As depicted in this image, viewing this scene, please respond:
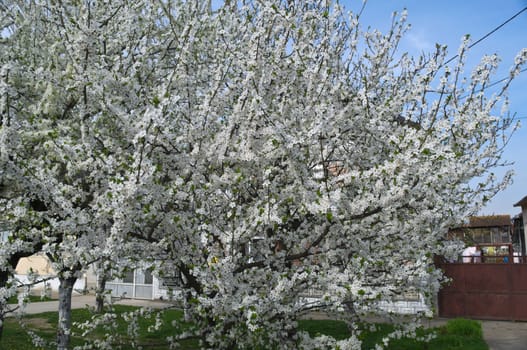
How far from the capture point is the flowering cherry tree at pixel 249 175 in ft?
15.2

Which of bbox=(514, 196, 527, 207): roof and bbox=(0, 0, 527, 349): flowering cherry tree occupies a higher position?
bbox=(514, 196, 527, 207): roof

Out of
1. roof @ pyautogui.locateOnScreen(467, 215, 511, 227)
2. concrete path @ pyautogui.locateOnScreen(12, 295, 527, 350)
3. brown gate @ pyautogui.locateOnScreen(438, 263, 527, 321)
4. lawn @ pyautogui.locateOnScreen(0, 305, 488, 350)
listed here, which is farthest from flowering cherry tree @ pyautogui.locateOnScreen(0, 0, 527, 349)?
roof @ pyautogui.locateOnScreen(467, 215, 511, 227)

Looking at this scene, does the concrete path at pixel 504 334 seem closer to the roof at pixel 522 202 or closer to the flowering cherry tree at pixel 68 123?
the flowering cherry tree at pixel 68 123

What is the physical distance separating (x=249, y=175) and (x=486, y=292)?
36.8 ft

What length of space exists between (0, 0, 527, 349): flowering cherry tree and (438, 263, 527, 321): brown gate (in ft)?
27.8

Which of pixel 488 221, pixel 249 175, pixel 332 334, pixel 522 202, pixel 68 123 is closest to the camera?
pixel 249 175

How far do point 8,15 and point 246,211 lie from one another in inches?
217

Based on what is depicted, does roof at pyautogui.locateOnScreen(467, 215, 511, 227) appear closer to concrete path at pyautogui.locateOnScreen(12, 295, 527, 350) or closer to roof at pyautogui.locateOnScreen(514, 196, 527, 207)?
roof at pyautogui.locateOnScreen(514, 196, 527, 207)

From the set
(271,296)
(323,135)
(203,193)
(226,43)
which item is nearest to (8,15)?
(226,43)

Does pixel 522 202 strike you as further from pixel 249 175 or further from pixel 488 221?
pixel 249 175

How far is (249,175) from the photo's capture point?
5.28m

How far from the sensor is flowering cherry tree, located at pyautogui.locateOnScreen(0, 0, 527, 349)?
462cm

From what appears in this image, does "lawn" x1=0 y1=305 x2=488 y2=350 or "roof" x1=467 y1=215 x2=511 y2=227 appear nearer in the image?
"lawn" x1=0 y1=305 x2=488 y2=350

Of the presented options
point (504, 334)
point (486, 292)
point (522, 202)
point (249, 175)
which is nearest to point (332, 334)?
point (504, 334)
